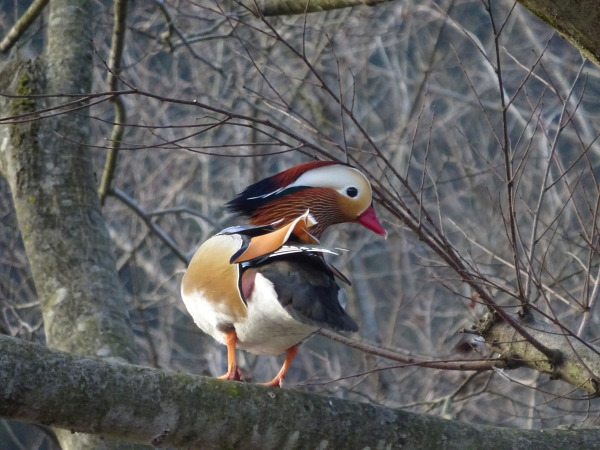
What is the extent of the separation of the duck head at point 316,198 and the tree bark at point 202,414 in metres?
0.69

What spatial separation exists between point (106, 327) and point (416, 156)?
5.97m

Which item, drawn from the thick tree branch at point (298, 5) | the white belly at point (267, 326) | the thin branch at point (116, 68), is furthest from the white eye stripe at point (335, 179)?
the thin branch at point (116, 68)

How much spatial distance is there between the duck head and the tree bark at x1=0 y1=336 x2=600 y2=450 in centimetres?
69

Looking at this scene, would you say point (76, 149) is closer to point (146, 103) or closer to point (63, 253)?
point (63, 253)

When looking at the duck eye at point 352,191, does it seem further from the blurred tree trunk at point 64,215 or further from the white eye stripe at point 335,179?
the blurred tree trunk at point 64,215

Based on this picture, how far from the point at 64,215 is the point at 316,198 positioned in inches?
47.9

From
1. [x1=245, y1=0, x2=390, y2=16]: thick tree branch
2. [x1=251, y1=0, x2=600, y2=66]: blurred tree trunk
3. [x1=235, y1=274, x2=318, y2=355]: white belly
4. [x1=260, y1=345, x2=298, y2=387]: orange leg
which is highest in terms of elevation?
[x1=245, y1=0, x2=390, y2=16]: thick tree branch

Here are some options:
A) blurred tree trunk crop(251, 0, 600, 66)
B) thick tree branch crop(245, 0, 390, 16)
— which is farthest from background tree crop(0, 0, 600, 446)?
blurred tree trunk crop(251, 0, 600, 66)

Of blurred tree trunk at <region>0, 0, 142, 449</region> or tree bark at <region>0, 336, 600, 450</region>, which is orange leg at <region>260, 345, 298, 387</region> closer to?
tree bark at <region>0, 336, 600, 450</region>

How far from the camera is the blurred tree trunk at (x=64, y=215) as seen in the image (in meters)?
3.23

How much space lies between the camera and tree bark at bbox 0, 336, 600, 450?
1770 millimetres

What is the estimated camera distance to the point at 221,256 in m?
2.51

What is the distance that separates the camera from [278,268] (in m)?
2.34

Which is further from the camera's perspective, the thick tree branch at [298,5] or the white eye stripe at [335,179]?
the thick tree branch at [298,5]
